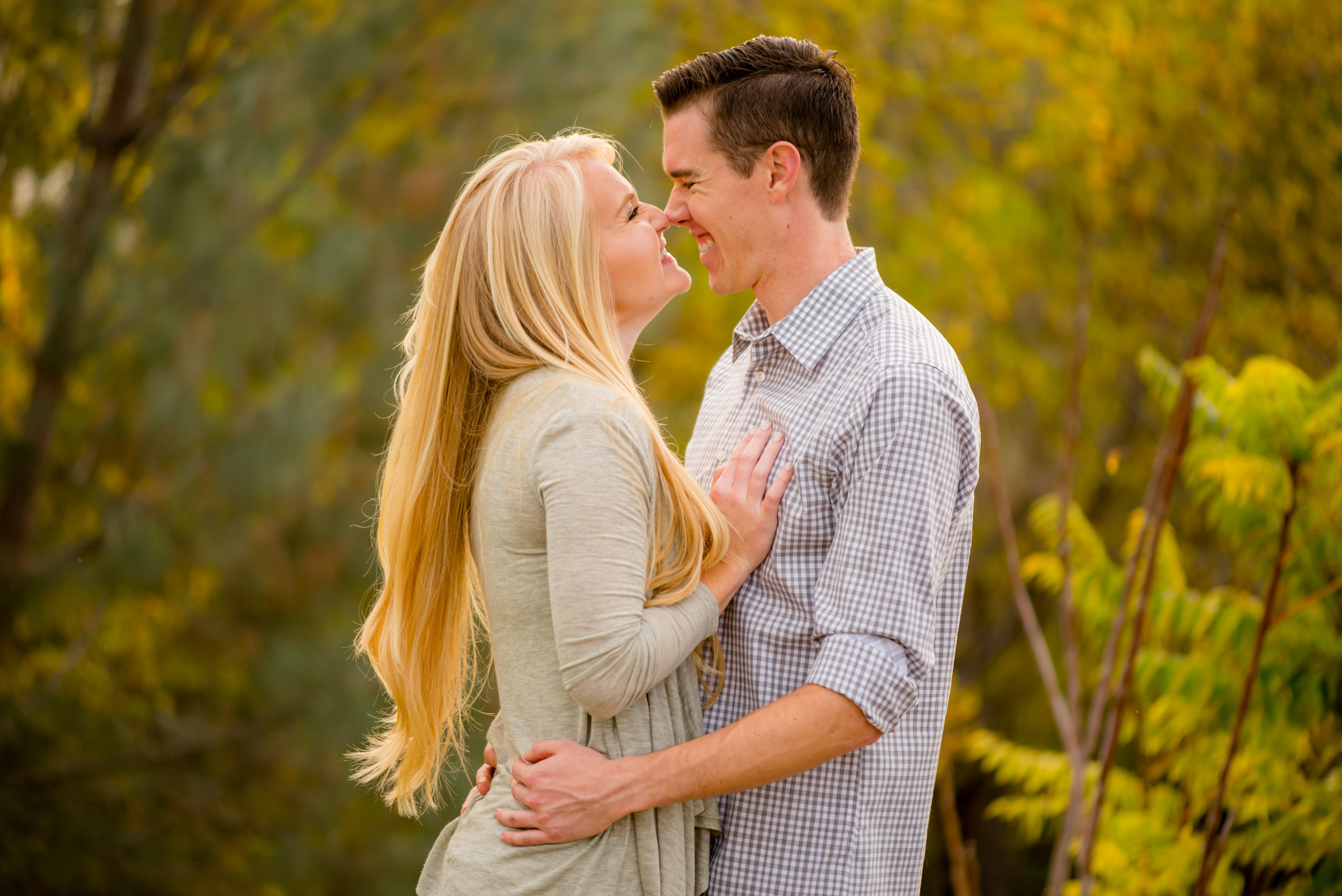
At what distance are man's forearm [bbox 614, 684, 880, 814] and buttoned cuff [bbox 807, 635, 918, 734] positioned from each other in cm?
2

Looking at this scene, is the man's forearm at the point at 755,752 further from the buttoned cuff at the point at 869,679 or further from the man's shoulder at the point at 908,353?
the man's shoulder at the point at 908,353

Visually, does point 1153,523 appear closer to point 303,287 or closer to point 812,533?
point 812,533

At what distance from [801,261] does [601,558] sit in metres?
0.87

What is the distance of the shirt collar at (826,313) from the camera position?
88.0 inches

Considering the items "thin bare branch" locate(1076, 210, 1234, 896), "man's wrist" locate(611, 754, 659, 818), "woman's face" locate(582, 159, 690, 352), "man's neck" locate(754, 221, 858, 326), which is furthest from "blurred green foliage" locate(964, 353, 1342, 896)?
"man's wrist" locate(611, 754, 659, 818)

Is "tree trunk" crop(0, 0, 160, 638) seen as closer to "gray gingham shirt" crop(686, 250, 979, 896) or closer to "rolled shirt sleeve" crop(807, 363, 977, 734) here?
"gray gingham shirt" crop(686, 250, 979, 896)

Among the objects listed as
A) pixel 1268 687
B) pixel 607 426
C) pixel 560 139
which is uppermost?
pixel 560 139

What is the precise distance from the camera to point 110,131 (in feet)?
23.5

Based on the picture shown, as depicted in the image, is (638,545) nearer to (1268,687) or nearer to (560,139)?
(560,139)

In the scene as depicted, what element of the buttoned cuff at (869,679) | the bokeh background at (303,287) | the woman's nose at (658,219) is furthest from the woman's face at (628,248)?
the bokeh background at (303,287)

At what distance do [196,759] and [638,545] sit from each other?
22.3 ft

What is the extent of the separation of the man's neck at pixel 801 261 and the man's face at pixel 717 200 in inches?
1.2

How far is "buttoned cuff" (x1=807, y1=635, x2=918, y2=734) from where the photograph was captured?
1.87m

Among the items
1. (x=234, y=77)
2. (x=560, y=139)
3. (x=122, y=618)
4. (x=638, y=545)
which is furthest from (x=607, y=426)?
(x=122, y=618)
